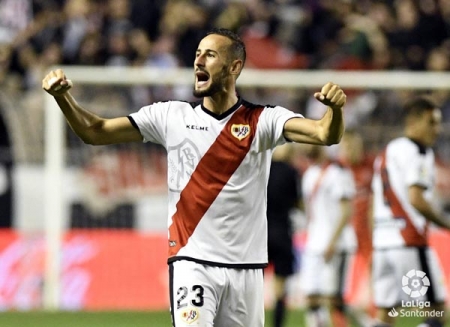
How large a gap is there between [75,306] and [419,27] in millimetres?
7249

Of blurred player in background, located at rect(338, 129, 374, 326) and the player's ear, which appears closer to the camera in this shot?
the player's ear

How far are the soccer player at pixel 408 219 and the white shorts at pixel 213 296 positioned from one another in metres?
2.73

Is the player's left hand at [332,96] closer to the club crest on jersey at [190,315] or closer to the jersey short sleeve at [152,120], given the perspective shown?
the jersey short sleeve at [152,120]

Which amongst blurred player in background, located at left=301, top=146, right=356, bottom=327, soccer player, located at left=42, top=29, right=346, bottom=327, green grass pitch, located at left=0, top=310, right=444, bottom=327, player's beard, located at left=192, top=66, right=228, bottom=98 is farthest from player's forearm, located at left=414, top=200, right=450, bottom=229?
green grass pitch, located at left=0, top=310, right=444, bottom=327

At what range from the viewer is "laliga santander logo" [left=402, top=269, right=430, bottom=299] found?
9.18 meters

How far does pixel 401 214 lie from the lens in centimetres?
945

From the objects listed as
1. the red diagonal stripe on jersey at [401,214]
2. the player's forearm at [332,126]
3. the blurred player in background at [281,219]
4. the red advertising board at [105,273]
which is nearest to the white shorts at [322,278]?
the blurred player in background at [281,219]

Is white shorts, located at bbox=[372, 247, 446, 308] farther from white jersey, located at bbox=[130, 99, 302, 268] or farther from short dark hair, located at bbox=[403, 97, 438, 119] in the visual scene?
white jersey, located at bbox=[130, 99, 302, 268]

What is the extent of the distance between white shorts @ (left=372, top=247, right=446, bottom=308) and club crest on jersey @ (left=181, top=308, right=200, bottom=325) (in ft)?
10.5

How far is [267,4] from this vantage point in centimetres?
1875

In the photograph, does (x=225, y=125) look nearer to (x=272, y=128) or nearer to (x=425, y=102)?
(x=272, y=128)

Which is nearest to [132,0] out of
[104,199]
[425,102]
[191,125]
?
[104,199]

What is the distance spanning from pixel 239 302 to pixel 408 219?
3.16 meters

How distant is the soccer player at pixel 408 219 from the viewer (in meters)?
9.12
